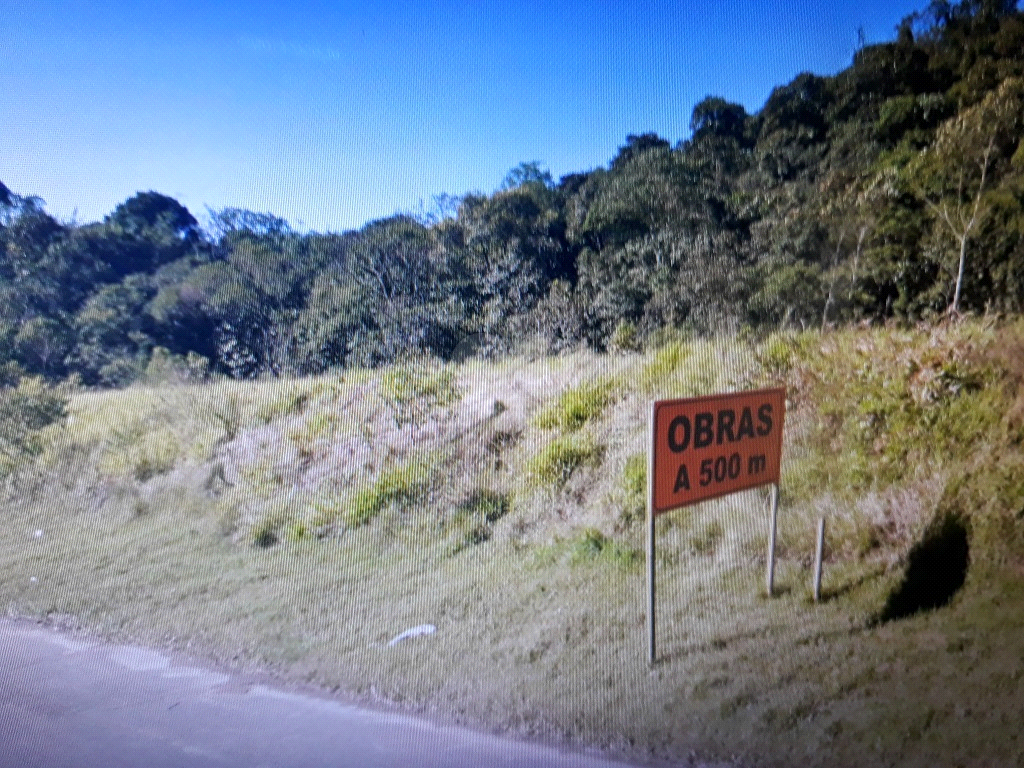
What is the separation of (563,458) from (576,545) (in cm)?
59

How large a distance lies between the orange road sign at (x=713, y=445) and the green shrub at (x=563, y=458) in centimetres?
108

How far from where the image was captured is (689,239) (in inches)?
207

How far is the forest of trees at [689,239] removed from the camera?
494 centimetres

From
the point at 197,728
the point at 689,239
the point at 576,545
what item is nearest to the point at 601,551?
the point at 576,545

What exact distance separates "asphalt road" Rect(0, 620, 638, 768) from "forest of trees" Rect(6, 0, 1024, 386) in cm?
198

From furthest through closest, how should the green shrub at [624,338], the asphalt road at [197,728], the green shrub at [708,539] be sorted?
the green shrub at [624,338] → the green shrub at [708,539] → the asphalt road at [197,728]

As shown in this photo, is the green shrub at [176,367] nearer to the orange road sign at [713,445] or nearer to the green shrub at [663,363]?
the green shrub at [663,363]

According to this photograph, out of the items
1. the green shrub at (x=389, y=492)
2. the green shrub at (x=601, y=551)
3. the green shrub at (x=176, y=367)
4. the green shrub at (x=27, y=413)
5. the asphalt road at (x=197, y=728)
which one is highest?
the green shrub at (x=176, y=367)

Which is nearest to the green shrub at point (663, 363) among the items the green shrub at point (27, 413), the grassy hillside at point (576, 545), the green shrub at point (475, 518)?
the grassy hillside at point (576, 545)

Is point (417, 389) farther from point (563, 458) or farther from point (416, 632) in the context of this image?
point (416, 632)

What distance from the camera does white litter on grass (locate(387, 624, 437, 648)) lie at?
4441mm

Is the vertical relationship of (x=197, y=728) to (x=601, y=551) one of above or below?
below

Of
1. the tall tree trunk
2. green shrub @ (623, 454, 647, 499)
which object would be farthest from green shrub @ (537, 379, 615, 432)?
the tall tree trunk

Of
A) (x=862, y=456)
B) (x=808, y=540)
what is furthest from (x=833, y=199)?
(x=808, y=540)
